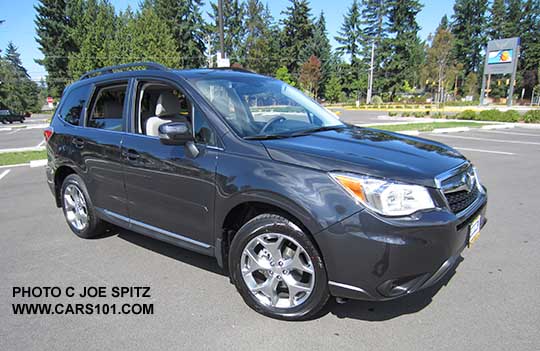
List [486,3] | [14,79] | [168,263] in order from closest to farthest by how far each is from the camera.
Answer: [168,263], [486,3], [14,79]

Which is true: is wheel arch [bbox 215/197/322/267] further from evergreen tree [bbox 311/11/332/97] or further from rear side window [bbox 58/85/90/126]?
evergreen tree [bbox 311/11/332/97]

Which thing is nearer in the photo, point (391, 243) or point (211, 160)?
point (391, 243)

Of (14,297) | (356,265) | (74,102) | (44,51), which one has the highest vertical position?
(44,51)

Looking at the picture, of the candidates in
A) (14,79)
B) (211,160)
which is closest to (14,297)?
(211,160)

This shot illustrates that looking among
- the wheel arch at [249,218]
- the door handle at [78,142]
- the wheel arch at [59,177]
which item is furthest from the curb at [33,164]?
the wheel arch at [249,218]

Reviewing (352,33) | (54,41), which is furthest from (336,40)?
(54,41)

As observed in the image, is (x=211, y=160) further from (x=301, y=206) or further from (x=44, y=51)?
(x=44, y=51)

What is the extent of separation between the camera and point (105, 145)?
366 centimetres

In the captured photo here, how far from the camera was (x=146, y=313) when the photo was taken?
282 cm

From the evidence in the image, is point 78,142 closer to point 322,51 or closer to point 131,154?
point 131,154

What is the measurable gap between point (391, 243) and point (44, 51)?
210 feet

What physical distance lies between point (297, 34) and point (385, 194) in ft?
239

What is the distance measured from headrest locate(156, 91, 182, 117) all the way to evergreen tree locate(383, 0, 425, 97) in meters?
67.5

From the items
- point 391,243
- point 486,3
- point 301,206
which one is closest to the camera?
point 391,243
